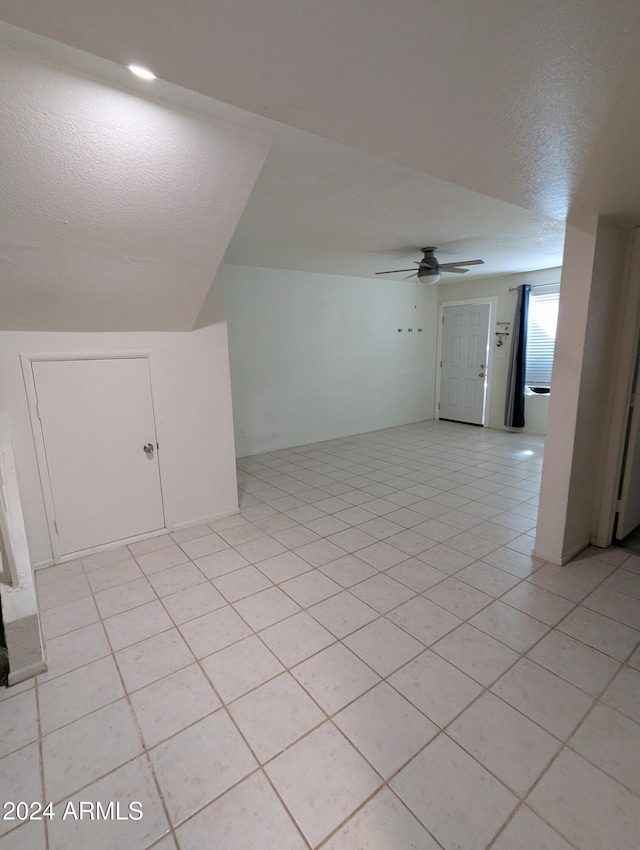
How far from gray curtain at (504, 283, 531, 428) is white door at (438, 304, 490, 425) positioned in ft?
1.77

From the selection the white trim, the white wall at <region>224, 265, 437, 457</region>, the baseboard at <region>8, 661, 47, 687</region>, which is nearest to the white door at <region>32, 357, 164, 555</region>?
the baseboard at <region>8, 661, 47, 687</region>

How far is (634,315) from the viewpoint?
2680 mm

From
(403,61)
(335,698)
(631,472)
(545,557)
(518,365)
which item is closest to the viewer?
(403,61)

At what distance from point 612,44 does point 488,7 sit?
374 mm

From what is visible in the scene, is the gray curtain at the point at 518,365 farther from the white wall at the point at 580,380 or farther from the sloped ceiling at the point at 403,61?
the sloped ceiling at the point at 403,61

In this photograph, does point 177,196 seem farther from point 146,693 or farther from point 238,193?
point 146,693

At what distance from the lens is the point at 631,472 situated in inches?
114

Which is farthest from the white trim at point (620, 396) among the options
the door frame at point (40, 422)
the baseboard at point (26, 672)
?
the baseboard at point (26, 672)

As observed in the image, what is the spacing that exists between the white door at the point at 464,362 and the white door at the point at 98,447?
5.61 meters

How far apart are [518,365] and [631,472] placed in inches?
139

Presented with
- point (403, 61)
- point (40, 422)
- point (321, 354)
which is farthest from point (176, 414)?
point (321, 354)

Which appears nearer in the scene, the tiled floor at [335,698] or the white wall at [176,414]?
the tiled floor at [335,698]

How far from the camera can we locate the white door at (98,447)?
2.67 m

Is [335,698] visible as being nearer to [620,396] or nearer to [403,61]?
[403,61]
